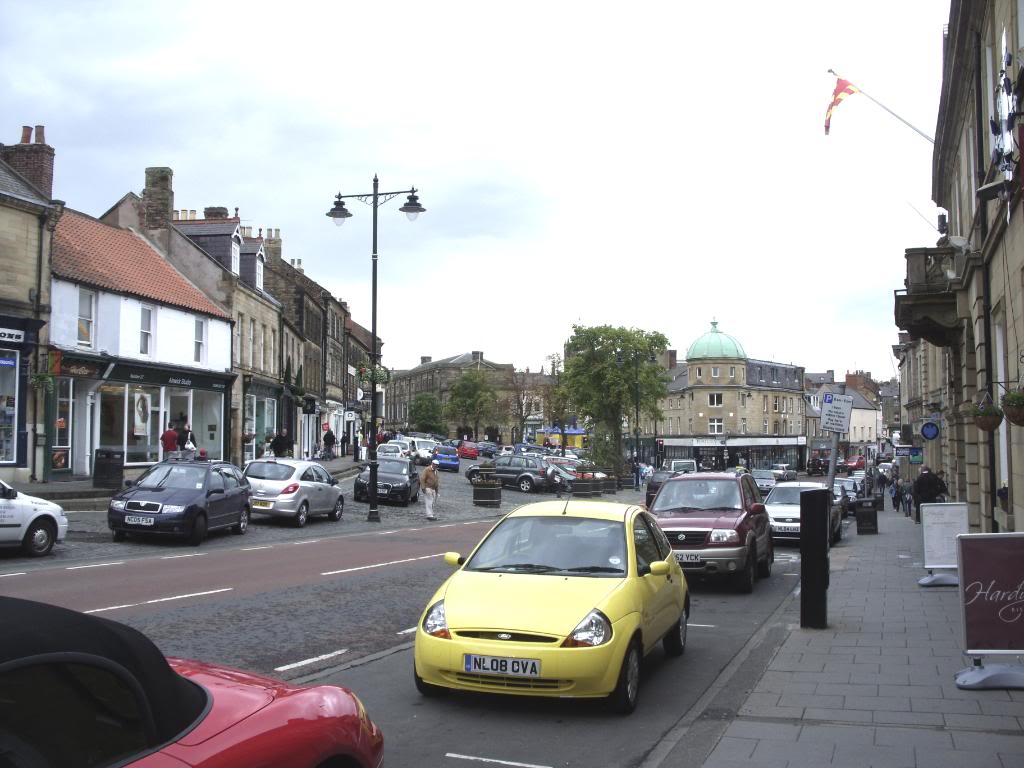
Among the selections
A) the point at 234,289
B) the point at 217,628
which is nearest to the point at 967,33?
the point at 217,628

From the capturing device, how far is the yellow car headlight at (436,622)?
727 cm

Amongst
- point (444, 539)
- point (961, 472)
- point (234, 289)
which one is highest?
point (234, 289)

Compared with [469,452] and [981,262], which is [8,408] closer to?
[981,262]

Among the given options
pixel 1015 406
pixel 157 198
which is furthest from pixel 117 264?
pixel 1015 406

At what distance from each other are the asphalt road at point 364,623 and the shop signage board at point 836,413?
267cm

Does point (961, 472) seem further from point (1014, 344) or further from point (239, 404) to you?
point (239, 404)

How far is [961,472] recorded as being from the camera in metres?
23.3

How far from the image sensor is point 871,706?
24.3 feet

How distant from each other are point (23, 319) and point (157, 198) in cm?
1342

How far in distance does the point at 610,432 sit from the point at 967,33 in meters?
53.2

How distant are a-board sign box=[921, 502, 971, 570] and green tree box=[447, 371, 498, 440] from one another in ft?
338

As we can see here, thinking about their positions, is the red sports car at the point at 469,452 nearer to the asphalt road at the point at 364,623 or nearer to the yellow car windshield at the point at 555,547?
the asphalt road at the point at 364,623

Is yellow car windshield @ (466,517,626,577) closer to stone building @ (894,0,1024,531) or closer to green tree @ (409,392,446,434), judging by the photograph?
stone building @ (894,0,1024,531)

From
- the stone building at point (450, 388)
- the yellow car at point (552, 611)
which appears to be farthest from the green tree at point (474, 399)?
the yellow car at point (552, 611)
